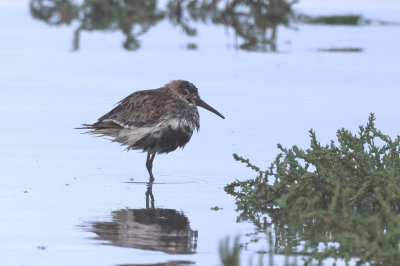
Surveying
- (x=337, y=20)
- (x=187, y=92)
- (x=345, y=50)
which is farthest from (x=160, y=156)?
(x=337, y=20)

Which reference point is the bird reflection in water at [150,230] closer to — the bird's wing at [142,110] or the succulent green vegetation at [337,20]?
the bird's wing at [142,110]

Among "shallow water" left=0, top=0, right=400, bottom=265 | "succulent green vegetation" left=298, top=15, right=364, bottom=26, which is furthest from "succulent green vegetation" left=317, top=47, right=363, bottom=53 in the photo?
"succulent green vegetation" left=298, top=15, right=364, bottom=26

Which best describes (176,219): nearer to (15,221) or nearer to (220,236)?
(220,236)

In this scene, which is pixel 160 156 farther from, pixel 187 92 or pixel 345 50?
pixel 345 50

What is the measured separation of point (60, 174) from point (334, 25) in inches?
645

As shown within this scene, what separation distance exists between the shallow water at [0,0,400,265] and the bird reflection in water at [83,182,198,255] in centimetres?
2

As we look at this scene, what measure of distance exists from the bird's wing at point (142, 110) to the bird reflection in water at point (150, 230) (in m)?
2.29

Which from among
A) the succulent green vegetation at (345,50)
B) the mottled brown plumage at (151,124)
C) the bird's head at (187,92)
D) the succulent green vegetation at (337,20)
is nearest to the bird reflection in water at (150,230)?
the mottled brown plumage at (151,124)

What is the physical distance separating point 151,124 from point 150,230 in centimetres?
320

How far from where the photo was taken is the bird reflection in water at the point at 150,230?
7.39 meters

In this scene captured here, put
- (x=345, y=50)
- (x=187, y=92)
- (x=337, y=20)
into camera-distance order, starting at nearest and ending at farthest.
A: (x=187, y=92)
(x=345, y=50)
(x=337, y=20)

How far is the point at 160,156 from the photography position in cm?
1212

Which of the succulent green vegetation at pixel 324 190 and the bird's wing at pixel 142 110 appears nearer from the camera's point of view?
the succulent green vegetation at pixel 324 190

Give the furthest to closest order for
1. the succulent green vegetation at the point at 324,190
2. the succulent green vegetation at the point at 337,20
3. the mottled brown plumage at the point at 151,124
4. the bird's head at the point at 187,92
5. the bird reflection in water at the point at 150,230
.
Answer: the succulent green vegetation at the point at 337,20 → the bird's head at the point at 187,92 → the mottled brown plumage at the point at 151,124 → the succulent green vegetation at the point at 324,190 → the bird reflection in water at the point at 150,230
